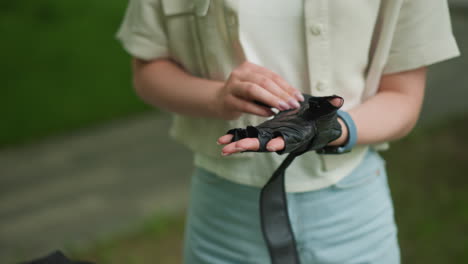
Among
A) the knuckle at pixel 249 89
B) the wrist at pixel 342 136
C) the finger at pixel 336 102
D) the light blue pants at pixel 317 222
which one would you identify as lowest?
the light blue pants at pixel 317 222

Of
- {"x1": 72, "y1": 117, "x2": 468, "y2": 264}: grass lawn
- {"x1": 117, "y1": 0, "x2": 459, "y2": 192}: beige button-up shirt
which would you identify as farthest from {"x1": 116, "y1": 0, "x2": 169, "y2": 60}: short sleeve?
{"x1": 72, "y1": 117, "x2": 468, "y2": 264}: grass lawn

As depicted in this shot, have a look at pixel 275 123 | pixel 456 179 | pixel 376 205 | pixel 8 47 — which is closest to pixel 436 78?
pixel 456 179

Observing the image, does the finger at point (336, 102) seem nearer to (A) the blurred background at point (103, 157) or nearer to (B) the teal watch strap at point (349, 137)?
(B) the teal watch strap at point (349, 137)

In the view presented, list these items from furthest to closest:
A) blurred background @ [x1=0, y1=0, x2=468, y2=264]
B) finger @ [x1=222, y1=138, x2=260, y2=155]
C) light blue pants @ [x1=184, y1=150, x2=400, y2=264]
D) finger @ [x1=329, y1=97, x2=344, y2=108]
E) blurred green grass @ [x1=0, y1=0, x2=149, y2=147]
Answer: blurred green grass @ [x1=0, y1=0, x2=149, y2=147], blurred background @ [x1=0, y1=0, x2=468, y2=264], light blue pants @ [x1=184, y1=150, x2=400, y2=264], finger @ [x1=329, y1=97, x2=344, y2=108], finger @ [x1=222, y1=138, x2=260, y2=155]

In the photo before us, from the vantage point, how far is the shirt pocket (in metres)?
1.11

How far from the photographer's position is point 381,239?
3.80 feet

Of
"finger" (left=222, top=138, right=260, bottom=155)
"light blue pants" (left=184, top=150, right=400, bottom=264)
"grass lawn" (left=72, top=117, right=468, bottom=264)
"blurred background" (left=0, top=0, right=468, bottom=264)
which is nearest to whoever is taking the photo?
"finger" (left=222, top=138, right=260, bottom=155)

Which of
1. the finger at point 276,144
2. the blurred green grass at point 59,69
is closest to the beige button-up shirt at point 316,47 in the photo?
the finger at point 276,144

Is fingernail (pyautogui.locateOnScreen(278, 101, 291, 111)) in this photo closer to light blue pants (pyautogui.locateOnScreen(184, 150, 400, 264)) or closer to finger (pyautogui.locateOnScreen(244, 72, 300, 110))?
finger (pyautogui.locateOnScreen(244, 72, 300, 110))

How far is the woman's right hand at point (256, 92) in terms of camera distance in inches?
36.8

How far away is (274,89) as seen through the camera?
94cm

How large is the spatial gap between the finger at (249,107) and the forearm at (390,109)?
186 millimetres

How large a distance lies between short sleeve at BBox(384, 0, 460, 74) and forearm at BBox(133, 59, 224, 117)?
0.34 m

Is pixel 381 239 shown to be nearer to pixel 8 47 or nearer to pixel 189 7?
pixel 189 7
